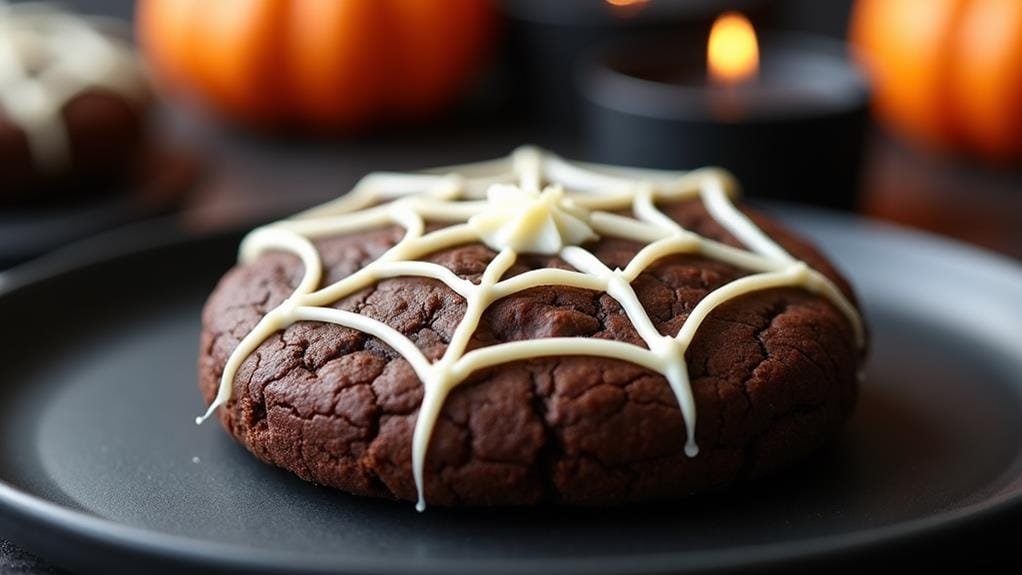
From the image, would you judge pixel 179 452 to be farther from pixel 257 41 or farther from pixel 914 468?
pixel 257 41

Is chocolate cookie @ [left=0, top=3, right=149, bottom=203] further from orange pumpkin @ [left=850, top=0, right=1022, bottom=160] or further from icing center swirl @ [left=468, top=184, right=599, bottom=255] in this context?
orange pumpkin @ [left=850, top=0, right=1022, bottom=160]

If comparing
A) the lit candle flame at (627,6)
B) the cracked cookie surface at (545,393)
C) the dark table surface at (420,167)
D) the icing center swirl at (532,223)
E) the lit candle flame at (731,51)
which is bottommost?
the dark table surface at (420,167)

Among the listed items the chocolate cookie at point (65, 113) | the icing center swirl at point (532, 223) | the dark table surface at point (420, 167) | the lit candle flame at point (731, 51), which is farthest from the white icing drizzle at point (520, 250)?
the chocolate cookie at point (65, 113)

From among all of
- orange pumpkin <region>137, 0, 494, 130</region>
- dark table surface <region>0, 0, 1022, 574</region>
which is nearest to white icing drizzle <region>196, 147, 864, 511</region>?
dark table surface <region>0, 0, 1022, 574</region>

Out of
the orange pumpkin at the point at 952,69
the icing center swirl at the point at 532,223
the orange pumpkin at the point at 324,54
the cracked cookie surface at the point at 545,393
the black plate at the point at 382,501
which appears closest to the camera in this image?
the black plate at the point at 382,501

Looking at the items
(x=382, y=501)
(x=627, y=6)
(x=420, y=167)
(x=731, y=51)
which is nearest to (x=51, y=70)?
(x=420, y=167)

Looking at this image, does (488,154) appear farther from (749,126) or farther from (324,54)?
(749,126)

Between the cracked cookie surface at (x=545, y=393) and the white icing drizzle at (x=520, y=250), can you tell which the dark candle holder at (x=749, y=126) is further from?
the cracked cookie surface at (x=545, y=393)
